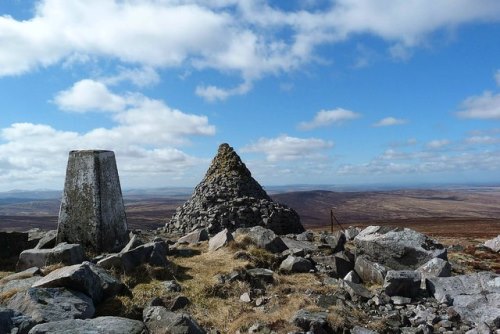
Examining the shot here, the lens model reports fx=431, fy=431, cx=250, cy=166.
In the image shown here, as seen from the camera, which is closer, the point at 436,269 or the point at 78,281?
the point at 78,281

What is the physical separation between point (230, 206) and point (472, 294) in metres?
14.3

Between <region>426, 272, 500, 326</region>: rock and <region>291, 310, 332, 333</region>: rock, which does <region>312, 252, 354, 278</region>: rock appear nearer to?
<region>426, 272, 500, 326</region>: rock

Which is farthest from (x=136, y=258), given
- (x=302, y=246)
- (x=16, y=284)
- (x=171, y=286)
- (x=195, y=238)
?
(x=302, y=246)

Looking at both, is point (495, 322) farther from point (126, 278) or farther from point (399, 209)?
point (399, 209)

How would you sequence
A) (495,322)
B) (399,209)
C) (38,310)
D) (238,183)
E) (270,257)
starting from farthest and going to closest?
(399,209) → (238,183) → (270,257) → (495,322) → (38,310)

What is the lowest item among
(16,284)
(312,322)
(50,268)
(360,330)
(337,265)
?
(360,330)

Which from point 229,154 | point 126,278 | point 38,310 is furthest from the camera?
point 229,154

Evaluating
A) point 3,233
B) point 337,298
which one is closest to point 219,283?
point 337,298

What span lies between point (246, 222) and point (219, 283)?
11.9m

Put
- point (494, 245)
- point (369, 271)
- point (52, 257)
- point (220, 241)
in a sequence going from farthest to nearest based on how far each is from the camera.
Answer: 1. point (494, 245)
2. point (220, 241)
3. point (369, 271)
4. point (52, 257)

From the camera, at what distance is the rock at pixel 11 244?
41.8 ft

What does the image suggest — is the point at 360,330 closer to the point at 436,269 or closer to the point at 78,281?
the point at 436,269

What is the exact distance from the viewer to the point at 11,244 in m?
13.0

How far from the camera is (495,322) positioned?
344 inches
